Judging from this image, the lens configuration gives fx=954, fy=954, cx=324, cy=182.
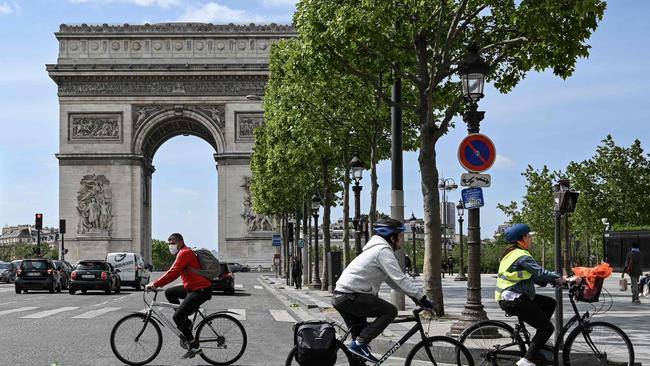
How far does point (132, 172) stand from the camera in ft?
240

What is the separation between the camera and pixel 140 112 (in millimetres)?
73562

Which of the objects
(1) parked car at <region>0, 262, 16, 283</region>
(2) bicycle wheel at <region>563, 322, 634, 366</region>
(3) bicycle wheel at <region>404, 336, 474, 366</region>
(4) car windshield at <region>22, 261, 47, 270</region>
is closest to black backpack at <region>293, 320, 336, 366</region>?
(3) bicycle wheel at <region>404, 336, 474, 366</region>

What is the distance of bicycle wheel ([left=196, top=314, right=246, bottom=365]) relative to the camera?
11.7 meters

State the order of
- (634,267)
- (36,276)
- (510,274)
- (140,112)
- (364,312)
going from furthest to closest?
(140,112) → (36,276) → (634,267) → (510,274) → (364,312)

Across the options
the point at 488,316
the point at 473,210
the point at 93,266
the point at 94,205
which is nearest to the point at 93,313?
the point at 488,316

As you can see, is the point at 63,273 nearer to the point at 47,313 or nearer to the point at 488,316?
the point at 47,313

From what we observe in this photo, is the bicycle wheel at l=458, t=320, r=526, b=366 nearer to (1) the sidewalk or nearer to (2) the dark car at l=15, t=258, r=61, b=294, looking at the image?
(1) the sidewalk

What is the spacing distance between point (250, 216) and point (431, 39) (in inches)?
2151

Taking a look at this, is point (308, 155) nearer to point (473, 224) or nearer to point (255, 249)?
point (473, 224)

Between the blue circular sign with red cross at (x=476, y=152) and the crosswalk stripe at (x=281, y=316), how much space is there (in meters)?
7.51

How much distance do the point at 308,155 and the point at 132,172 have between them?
42.1 metres

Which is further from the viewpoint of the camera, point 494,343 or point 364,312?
point 494,343

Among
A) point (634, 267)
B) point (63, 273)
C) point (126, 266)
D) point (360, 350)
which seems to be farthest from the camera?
point (126, 266)

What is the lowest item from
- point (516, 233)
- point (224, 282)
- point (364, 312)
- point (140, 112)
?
point (224, 282)
